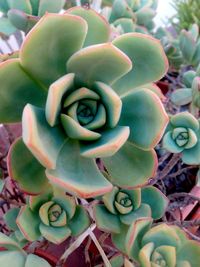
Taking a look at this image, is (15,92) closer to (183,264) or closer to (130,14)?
(183,264)

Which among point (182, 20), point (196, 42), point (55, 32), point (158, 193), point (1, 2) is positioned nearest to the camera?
point (55, 32)

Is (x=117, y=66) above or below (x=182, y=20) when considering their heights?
above

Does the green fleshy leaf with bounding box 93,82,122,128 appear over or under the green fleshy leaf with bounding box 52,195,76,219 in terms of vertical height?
over

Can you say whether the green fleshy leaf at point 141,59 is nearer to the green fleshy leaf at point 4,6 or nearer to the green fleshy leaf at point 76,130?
the green fleshy leaf at point 76,130

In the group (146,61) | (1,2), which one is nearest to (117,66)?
(146,61)

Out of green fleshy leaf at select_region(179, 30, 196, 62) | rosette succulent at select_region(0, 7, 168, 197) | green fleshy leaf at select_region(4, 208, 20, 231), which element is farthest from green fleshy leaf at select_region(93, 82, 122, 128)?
green fleshy leaf at select_region(179, 30, 196, 62)

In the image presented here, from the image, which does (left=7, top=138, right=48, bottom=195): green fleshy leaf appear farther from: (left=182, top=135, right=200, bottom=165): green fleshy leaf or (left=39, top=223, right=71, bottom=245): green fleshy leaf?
(left=182, top=135, right=200, bottom=165): green fleshy leaf

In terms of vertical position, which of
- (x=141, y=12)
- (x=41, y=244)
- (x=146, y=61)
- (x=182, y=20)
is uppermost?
(x=146, y=61)

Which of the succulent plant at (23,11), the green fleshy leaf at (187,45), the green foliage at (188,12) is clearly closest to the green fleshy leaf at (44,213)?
the succulent plant at (23,11)

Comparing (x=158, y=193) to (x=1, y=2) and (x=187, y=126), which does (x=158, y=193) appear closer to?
(x=187, y=126)
